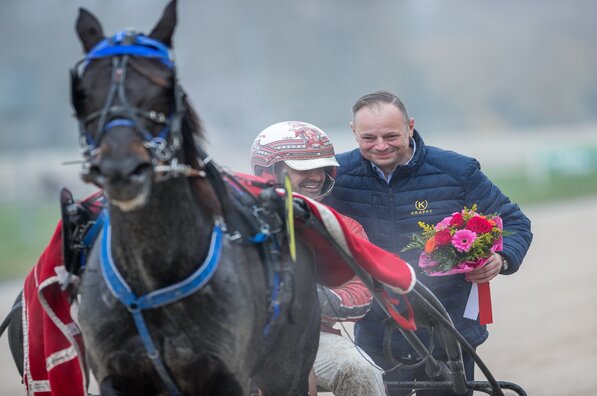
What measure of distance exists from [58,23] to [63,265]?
3366 cm

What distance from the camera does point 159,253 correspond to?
9.48ft

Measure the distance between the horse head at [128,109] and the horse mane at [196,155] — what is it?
3.1 inches

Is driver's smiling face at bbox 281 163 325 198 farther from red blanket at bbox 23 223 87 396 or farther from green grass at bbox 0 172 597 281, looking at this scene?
green grass at bbox 0 172 597 281

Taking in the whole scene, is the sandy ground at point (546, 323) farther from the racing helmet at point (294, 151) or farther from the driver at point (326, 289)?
the racing helmet at point (294, 151)

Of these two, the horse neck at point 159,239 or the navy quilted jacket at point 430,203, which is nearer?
the horse neck at point 159,239

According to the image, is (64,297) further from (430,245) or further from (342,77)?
(342,77)

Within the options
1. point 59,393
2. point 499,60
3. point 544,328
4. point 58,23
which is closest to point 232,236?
point 59,393

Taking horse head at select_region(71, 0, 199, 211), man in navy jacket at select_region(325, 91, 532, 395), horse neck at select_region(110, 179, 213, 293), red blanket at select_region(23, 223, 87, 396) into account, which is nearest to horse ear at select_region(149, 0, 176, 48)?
horse head at select_region(71, 0, 199, 211)

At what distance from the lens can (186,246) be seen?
2.95 metres

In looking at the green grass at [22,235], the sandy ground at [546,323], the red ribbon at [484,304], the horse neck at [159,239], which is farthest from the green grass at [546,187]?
the horse neck at [159,239]

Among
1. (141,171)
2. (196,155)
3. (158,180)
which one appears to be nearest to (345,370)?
(196,155)

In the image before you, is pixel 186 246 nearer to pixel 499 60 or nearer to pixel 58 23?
pixel 58 23

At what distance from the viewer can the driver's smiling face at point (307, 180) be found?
441 centimetres

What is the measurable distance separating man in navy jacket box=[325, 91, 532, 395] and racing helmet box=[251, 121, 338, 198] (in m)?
0.17
